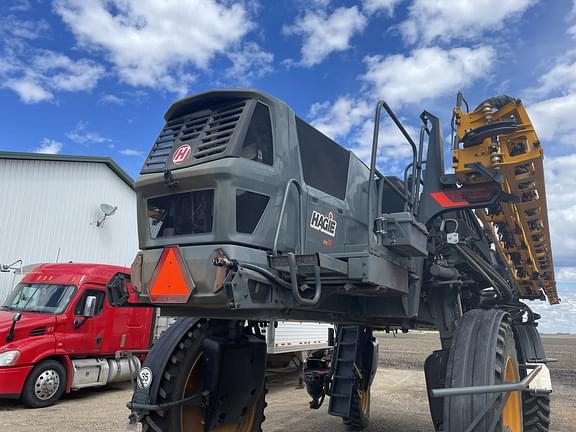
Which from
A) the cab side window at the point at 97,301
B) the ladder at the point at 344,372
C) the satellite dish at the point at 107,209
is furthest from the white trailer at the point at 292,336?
the satellite dish at the point at 107,209

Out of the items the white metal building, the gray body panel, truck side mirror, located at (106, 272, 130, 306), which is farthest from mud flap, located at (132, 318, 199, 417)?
the white metal building

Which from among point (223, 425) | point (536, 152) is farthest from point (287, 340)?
point (536, 152)

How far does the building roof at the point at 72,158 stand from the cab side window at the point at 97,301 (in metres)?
7.78

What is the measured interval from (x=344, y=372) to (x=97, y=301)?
21.4 feet

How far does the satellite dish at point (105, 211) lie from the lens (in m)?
18.7

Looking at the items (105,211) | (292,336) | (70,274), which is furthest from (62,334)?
(105,211)

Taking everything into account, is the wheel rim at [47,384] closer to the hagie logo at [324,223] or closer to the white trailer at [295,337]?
the white trailer at [295,337]

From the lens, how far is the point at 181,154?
369 centimetres

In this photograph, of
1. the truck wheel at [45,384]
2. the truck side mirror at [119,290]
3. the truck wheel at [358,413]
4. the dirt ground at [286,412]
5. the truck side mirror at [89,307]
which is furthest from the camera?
the truck side mirror at [89,307]

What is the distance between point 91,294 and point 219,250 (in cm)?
886

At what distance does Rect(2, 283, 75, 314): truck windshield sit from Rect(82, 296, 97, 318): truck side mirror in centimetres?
37

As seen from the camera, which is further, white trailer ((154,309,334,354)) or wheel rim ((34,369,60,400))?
white trailer ((154,309,334,354))

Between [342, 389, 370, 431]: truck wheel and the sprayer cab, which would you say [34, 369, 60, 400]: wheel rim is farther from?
the sprayer cab

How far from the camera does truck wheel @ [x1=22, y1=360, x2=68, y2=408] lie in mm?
9469
